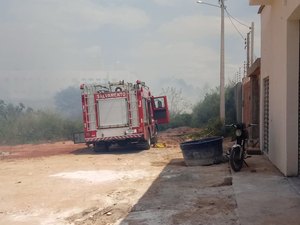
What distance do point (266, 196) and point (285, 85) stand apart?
2.72 metres

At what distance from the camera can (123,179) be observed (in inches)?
412

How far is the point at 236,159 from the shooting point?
10.2m

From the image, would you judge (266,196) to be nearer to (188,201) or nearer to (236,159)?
(188,201)

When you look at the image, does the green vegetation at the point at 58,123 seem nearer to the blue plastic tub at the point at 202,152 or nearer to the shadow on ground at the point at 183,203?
the blue plastic tub at the point at 202,152

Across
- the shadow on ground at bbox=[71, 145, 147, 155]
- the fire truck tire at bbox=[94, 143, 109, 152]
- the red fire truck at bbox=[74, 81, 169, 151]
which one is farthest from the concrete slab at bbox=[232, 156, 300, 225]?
the fire truck tire at bbox=[94, 143, 109, 152]

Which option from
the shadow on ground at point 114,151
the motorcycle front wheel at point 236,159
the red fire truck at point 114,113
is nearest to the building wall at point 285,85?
the motorcycle front wheel at point 236,159

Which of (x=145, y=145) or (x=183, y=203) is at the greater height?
(x=183, y=203)

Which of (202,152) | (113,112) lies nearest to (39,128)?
(113,112)

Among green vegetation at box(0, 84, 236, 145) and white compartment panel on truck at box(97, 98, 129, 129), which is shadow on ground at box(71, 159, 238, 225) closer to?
white compartment panel on truck at box(97, 98, 129, 129)

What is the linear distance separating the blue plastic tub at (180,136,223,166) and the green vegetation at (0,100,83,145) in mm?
17275

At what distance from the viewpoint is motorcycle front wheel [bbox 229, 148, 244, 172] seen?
33.1 ft

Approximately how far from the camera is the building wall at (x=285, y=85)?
28.2 feet

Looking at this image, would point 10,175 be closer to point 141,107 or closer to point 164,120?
point 141,107

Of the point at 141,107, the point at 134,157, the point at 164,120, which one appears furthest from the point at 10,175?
the point at 164,120
